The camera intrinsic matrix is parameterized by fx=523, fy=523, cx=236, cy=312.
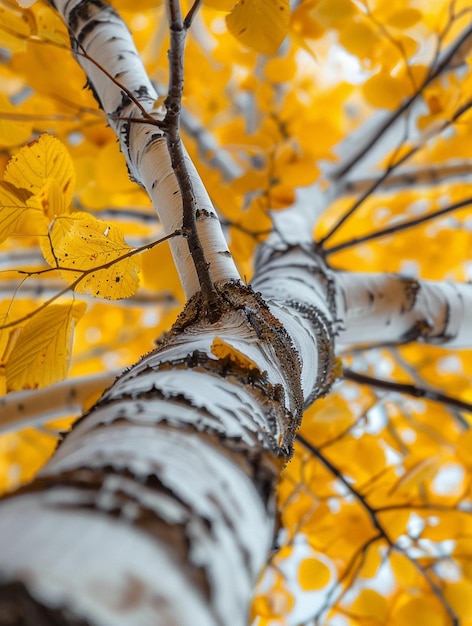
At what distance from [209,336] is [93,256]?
0.37 ft

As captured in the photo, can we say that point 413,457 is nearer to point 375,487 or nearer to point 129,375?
point 375,487

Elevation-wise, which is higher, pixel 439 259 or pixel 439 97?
pixel 439 259

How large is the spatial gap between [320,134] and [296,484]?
0.69 metres

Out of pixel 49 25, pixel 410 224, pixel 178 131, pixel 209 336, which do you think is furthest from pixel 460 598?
pixel 49 25

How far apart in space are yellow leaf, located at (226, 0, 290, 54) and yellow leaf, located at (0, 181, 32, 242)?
0.76 ft

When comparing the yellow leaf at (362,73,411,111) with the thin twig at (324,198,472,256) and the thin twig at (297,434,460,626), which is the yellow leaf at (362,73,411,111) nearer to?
the thin twig at (324,198,472,256)

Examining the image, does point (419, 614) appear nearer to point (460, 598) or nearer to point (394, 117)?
point (460, 598)

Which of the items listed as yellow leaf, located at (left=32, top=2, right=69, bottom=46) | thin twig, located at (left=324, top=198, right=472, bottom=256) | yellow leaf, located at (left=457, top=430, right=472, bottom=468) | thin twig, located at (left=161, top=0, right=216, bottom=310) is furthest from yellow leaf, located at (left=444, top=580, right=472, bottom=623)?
yellow leaf, located at (left=32, top=2, right=69, bottom=46)

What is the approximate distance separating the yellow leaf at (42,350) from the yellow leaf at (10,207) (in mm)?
71

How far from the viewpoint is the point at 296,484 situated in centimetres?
89

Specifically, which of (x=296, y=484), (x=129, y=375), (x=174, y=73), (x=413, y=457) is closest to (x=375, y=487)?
(x=296, y=484)

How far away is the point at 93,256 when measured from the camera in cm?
41

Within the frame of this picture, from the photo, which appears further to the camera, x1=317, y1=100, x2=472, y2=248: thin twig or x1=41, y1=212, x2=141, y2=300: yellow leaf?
x1=317, y1=100, x2=472, y2=248: thin twig

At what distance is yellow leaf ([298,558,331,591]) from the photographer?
2.81ft
